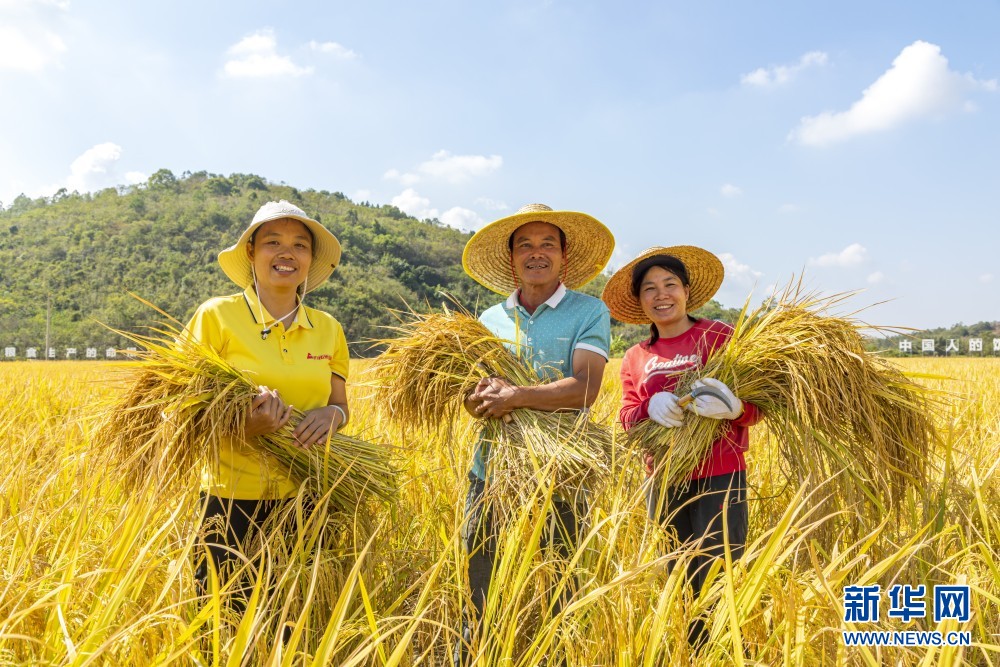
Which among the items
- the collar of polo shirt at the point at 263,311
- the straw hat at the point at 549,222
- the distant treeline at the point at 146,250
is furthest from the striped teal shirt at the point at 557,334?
the distant treeline at the point at 146,250

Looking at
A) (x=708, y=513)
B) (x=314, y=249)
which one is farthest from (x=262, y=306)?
(x=708, y=513)

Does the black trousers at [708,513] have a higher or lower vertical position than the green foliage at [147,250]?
lower

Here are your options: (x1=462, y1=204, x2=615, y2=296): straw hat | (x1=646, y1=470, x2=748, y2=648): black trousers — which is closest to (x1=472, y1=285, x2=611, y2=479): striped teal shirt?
(x1=462, y1=204, x2=615, y2=296): straw hat

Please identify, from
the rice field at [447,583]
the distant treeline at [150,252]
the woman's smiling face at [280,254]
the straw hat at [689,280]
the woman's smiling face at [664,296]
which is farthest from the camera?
the distant treeline at [150,252]

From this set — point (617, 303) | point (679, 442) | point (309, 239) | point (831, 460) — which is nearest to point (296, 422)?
point (309, 239)

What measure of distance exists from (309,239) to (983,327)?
5660cm

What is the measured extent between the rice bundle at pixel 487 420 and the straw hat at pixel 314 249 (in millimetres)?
395

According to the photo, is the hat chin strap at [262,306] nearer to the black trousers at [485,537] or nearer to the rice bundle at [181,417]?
the rice bundle at [181,417]

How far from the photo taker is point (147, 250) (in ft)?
190

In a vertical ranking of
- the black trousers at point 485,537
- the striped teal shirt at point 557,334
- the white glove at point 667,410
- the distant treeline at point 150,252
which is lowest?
the black trousers at point 485,537

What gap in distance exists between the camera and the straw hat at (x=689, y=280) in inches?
96.5

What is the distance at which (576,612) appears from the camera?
1613 mm

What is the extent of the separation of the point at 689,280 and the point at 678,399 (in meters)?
0.77

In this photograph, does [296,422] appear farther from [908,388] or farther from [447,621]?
[908,388]
